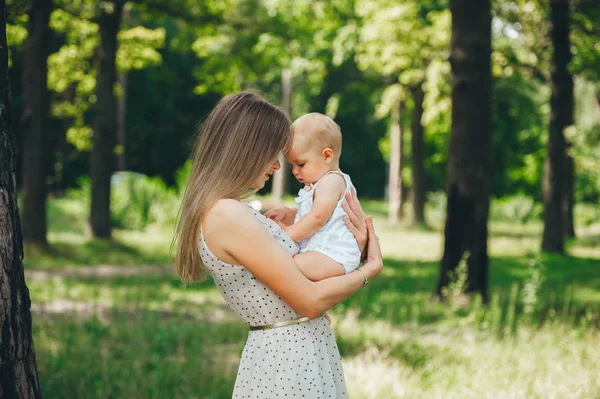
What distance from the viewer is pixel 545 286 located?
11.4 metres

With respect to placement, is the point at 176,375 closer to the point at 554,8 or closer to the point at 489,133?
the point at 489,133

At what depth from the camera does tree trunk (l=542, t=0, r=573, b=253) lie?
54.8 ft

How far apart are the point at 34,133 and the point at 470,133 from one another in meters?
8.46

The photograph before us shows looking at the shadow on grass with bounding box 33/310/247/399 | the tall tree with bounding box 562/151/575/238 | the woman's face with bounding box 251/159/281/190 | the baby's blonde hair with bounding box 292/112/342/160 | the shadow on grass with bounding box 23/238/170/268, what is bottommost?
the shadow on grass with bounding box 23/238/170/268

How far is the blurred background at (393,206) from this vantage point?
5836 millimetres

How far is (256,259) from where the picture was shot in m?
2.55

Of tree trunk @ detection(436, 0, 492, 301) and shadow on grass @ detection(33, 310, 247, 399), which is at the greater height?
tree trunk @ detection(436, 0, 492, 301)

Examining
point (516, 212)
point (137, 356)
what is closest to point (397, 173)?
point (516, 212)

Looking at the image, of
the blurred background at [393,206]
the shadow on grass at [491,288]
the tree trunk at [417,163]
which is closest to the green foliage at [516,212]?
the blurred background at [393,206]

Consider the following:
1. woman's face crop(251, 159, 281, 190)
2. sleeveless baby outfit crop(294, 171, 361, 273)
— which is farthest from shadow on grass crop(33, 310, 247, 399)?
woman's face crop(251, 159, 281, 190)

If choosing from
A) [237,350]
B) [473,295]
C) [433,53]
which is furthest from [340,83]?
[237,350]

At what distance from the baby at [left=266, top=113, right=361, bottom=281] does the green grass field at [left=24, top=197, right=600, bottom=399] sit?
7.90 feet

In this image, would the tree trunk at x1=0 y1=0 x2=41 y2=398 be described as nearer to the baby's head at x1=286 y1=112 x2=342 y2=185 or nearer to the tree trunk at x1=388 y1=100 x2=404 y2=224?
the baby's head at x1=286 y1=112 x2=342 y2=185

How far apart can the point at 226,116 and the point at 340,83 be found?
2452 cm
